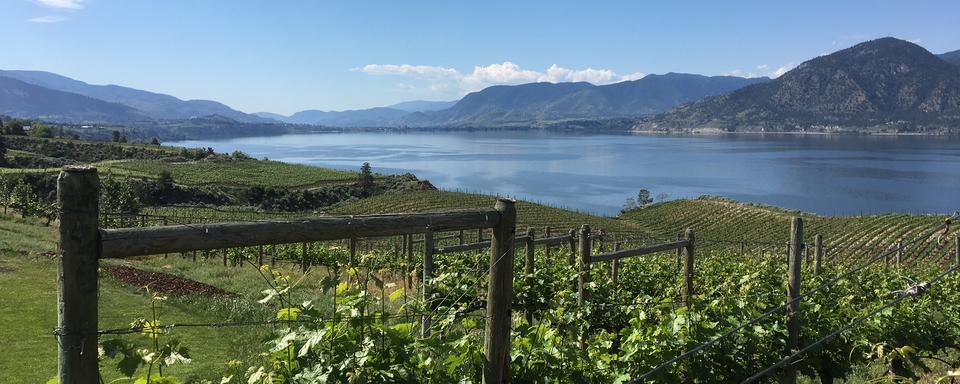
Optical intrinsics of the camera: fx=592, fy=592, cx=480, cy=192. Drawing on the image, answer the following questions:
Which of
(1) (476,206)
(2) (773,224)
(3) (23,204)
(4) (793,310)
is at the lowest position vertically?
(2) (773,224)

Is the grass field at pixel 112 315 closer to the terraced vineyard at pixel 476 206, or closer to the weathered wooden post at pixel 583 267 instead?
the weathered wooden post at pixel 583 267

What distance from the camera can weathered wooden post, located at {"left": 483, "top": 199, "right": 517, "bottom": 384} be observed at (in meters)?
3.11

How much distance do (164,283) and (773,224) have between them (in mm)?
56035

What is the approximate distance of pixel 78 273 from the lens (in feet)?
6.89

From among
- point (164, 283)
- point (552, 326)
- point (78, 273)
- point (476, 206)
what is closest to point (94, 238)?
point (78, 273)

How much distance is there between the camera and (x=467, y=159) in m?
192

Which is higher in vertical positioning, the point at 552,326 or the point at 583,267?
the point at 552,326

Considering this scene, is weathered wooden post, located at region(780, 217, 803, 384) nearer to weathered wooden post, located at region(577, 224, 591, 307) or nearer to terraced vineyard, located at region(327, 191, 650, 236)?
weathered wooden post, located at region(577, 224, 591, 307)

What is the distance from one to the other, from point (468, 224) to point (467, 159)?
18880 cm

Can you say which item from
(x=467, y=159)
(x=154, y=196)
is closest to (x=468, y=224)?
(x=154, y=196)

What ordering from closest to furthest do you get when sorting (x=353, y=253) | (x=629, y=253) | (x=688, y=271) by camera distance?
(x=353, y=253) → (x=688, y=271) → (x=629, y=253)

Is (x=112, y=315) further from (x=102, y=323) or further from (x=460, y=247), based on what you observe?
(x=460, y=247)

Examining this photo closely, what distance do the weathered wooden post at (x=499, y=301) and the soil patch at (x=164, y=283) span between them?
9.33 meters

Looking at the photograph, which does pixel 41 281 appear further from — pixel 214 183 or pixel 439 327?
pixel 214 183
